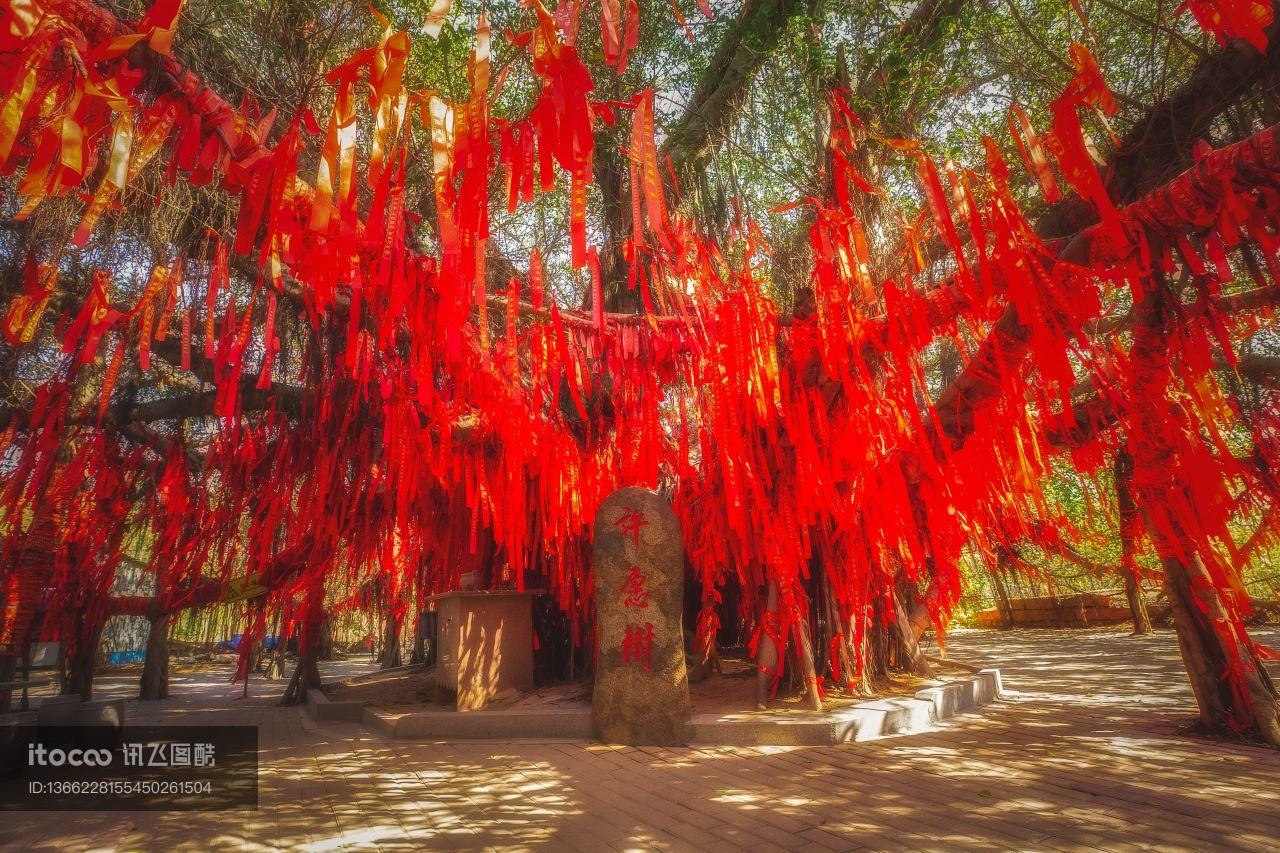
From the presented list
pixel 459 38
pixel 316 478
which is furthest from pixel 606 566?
pixel 459 38

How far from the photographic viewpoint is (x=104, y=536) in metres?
8.03

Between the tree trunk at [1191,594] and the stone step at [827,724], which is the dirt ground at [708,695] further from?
the tree trunk at [1191,594]

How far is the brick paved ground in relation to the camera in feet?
10.2

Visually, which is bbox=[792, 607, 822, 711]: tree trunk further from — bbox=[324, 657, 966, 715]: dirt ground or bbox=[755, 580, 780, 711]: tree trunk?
bbox=[755, 580, 780, 711]: tree trunk

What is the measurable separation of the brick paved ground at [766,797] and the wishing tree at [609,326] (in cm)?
129

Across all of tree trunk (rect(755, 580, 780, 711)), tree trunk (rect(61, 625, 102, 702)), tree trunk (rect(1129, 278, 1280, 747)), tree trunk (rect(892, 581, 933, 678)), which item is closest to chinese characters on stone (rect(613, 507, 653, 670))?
tree trunk (rect(755, 580, 780, 711))

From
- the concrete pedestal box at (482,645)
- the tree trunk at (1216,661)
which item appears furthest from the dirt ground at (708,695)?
the tree trunk at (1216,661)

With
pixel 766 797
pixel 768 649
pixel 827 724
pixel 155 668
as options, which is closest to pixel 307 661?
pixel 155 668

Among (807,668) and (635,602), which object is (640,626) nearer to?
(635,602)

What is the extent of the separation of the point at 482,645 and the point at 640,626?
242 cm

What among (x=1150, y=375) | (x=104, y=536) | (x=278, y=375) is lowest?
(x=104, y=536)

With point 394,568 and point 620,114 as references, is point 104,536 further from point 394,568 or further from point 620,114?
point 620,114

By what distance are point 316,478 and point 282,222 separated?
12.5ft

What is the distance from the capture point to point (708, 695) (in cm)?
698
